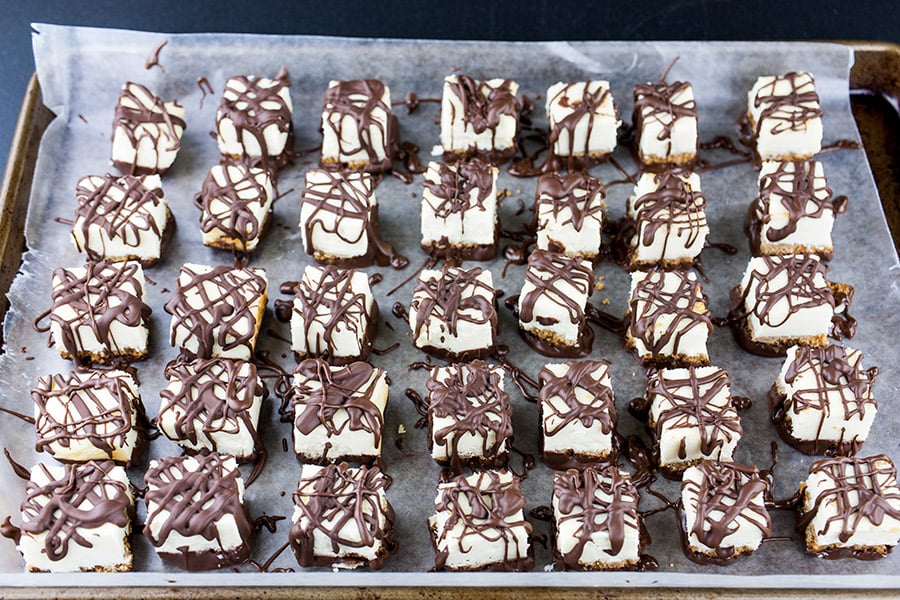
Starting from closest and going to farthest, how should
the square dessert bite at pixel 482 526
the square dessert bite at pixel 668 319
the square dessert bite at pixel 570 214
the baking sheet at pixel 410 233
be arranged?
the square dessert bite at pixel 482 526, the baking sheet at pixel 410 233, the square dessert bite at pixel 668 319, the square dessert bite at pixel 570 214

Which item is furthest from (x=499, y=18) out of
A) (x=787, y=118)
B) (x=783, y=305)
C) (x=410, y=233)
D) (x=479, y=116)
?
(x=783, y=305)

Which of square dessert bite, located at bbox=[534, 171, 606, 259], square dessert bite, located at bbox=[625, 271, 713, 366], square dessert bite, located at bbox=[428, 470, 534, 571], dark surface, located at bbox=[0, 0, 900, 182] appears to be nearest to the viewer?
square dessert bite, located at bbox=[428, 470, 534, 571]

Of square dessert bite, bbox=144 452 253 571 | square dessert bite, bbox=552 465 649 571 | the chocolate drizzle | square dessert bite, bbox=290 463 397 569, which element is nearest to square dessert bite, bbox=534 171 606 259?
the chocolate drizzle

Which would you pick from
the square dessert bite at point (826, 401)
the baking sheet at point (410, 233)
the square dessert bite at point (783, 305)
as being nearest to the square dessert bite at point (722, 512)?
the baking sheet at point (410, 233)

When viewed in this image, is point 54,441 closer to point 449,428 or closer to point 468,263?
point 449,428

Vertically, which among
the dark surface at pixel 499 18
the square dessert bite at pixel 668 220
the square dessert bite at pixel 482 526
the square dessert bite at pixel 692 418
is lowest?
the square dessert bite at pixel 482 526

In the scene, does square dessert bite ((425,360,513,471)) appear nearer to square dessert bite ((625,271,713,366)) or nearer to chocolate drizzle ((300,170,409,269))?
square dessert bite ((625,271,713,366))

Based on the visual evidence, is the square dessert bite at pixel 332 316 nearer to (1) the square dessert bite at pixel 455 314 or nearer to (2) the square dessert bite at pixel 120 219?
(1) the square dessert bite at pixel 455 314
